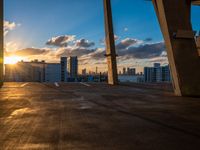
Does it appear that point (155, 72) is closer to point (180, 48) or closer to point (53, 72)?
point (53, 72)

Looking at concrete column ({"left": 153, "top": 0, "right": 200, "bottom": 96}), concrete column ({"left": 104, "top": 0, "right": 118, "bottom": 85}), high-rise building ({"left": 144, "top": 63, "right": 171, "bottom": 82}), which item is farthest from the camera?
high-rise building ({"left": 144, "top": 63, "right": 171, "bottom": 82})

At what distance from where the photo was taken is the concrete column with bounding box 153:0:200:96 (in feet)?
49.9

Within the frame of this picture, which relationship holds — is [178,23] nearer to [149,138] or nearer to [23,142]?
[149,138]

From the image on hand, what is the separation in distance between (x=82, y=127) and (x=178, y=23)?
12.5 m

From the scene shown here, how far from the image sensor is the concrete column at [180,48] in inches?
599

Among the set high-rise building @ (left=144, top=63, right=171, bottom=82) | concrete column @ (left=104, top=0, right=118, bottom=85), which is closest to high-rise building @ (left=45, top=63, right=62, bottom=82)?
high-rise building @ (left=144, top=63, right=171, bottom=82)

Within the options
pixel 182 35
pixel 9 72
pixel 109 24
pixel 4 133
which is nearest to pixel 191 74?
pixel 182 35

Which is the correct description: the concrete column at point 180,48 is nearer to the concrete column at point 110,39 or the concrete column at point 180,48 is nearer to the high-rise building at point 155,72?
the concrete column at point 110,39

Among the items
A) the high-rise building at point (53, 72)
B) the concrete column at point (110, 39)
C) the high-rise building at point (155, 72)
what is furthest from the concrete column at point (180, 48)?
the high-rise building at point (53, 72)

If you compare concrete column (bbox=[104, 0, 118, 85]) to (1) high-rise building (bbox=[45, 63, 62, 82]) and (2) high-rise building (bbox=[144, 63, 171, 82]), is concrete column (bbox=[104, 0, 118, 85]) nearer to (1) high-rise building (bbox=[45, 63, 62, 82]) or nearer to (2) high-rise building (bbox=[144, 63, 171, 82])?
(2) high-rise building (bbox=[144, 63, 171, 82])

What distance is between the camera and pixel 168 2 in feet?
51.1

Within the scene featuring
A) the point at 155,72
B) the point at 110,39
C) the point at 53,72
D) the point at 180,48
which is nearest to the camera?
the point at 180,48

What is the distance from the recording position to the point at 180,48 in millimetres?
15445

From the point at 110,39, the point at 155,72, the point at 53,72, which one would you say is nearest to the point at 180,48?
the point at 110,39
